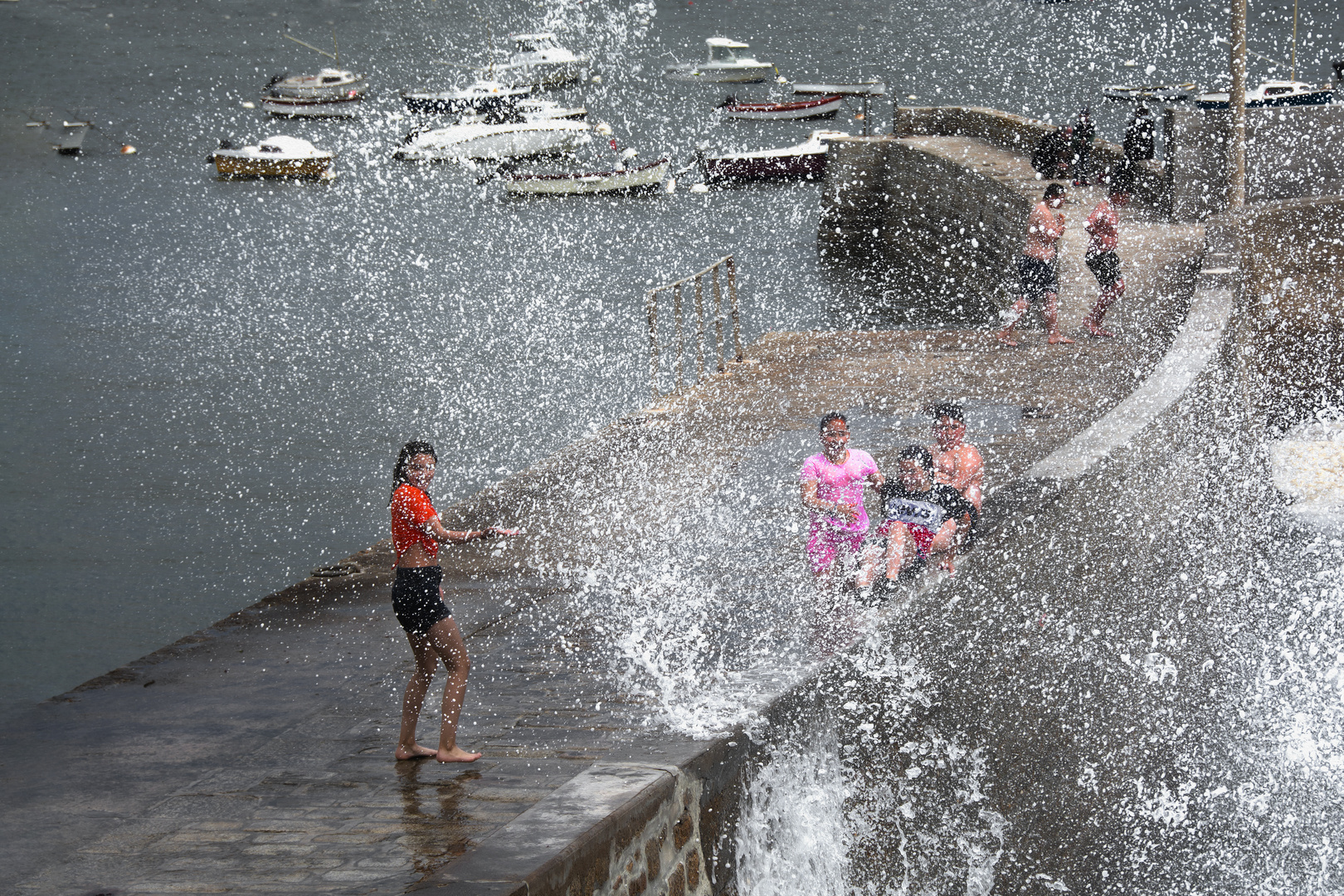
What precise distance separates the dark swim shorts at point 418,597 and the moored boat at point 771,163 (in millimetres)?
50055

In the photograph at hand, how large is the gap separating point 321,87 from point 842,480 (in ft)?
319

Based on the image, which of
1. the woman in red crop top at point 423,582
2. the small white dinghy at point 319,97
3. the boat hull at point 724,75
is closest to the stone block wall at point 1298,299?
the woman in red crop top at point 423,582

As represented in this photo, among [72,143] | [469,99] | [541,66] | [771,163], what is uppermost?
[541,66]

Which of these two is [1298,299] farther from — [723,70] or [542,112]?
[723,70]

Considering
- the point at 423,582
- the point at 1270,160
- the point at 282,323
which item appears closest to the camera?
→ the point at 423,582

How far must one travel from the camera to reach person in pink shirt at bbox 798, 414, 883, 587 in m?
7.82

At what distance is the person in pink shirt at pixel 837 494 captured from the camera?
7824mm

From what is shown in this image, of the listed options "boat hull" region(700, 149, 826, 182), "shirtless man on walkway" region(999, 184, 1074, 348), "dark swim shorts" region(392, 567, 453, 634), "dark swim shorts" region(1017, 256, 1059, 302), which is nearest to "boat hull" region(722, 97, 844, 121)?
"boat hull" region(700, 149, 826, 182)

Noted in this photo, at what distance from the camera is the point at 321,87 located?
9712 cm

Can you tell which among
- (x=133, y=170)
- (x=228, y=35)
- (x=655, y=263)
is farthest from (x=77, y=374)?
(x=228, y=35)

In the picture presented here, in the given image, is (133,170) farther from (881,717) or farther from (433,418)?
(881,717)

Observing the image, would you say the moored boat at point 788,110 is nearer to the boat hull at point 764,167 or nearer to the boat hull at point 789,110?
the boat hull at point 789,110

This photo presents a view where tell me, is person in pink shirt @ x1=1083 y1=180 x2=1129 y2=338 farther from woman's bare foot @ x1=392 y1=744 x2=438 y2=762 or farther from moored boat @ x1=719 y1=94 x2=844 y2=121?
moored boat @ x1=719 y1=94 x2=844 y2=121

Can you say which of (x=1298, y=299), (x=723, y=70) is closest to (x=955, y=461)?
(x=1298, y=299)
